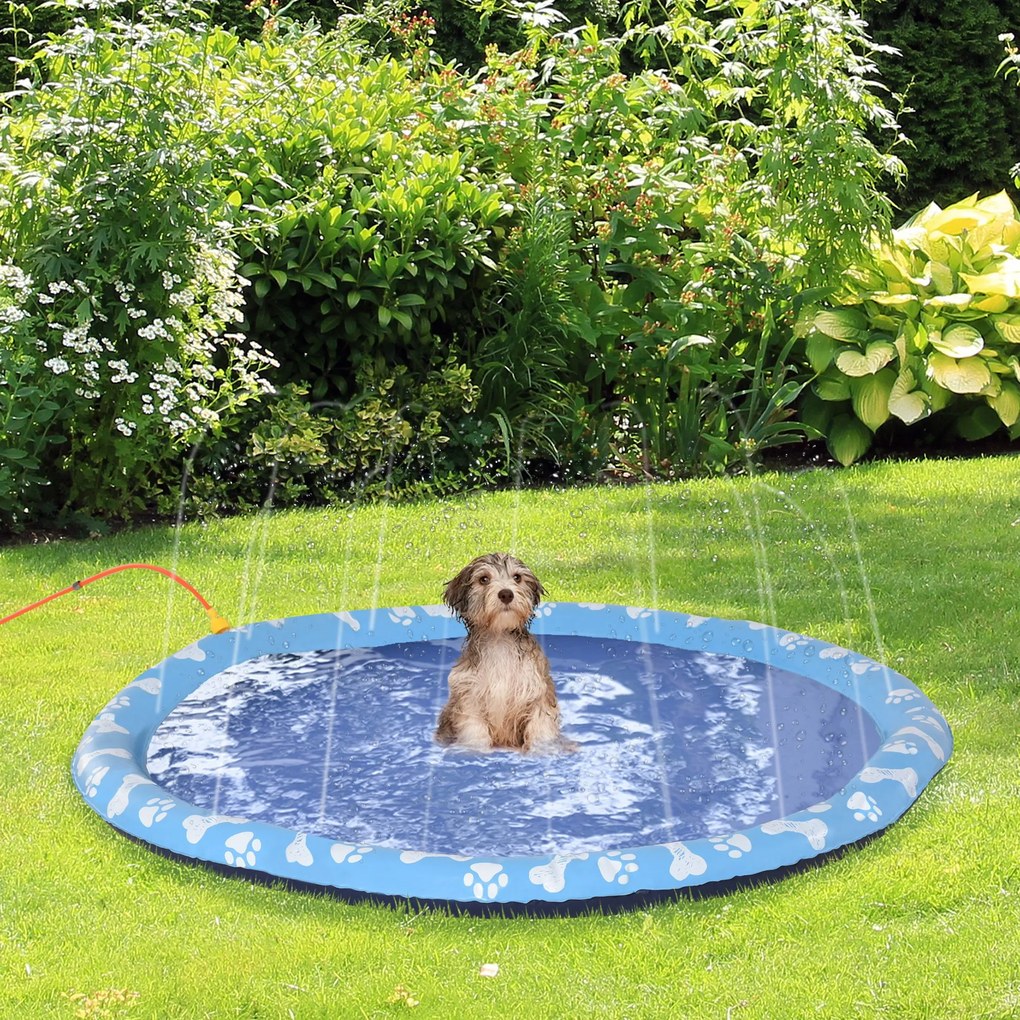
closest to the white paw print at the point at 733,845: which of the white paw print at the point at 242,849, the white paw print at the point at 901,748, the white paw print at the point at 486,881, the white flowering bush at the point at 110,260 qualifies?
the white paw print at the point at 486,881

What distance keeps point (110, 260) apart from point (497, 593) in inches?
160

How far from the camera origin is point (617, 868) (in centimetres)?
385

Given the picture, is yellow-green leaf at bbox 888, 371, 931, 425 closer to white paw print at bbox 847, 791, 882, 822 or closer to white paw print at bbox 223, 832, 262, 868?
white paw print at bbox 847, 791, 882, 822

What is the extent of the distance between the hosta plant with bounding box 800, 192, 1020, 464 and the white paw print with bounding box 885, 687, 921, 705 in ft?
14.8

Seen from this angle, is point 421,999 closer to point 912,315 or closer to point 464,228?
point 464,228

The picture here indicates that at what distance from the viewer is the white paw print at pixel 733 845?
393 centimetres

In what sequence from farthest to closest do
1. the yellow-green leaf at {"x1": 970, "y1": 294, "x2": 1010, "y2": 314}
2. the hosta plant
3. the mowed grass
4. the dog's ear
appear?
1. the yellow-green leaf at {"x1": 970, "y1": 294, "x2": 1010, "y2": 314}
2. the hosta plant
3. the dog's ear
4. the mowed grass

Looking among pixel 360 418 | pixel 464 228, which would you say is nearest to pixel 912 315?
pixel 464 228

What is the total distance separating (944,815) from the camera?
4.47 meters

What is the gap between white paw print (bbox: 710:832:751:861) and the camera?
3.93m

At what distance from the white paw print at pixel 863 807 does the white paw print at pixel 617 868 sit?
79 centimetres

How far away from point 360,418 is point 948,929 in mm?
5834

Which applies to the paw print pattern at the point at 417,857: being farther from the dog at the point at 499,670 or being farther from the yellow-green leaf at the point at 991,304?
the yellow-green leaf at the point at 991,304

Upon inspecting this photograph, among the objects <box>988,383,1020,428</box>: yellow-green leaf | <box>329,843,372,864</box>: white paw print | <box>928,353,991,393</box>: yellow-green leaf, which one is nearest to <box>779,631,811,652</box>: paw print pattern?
<box>329,843,372,864</box>: white paw print
